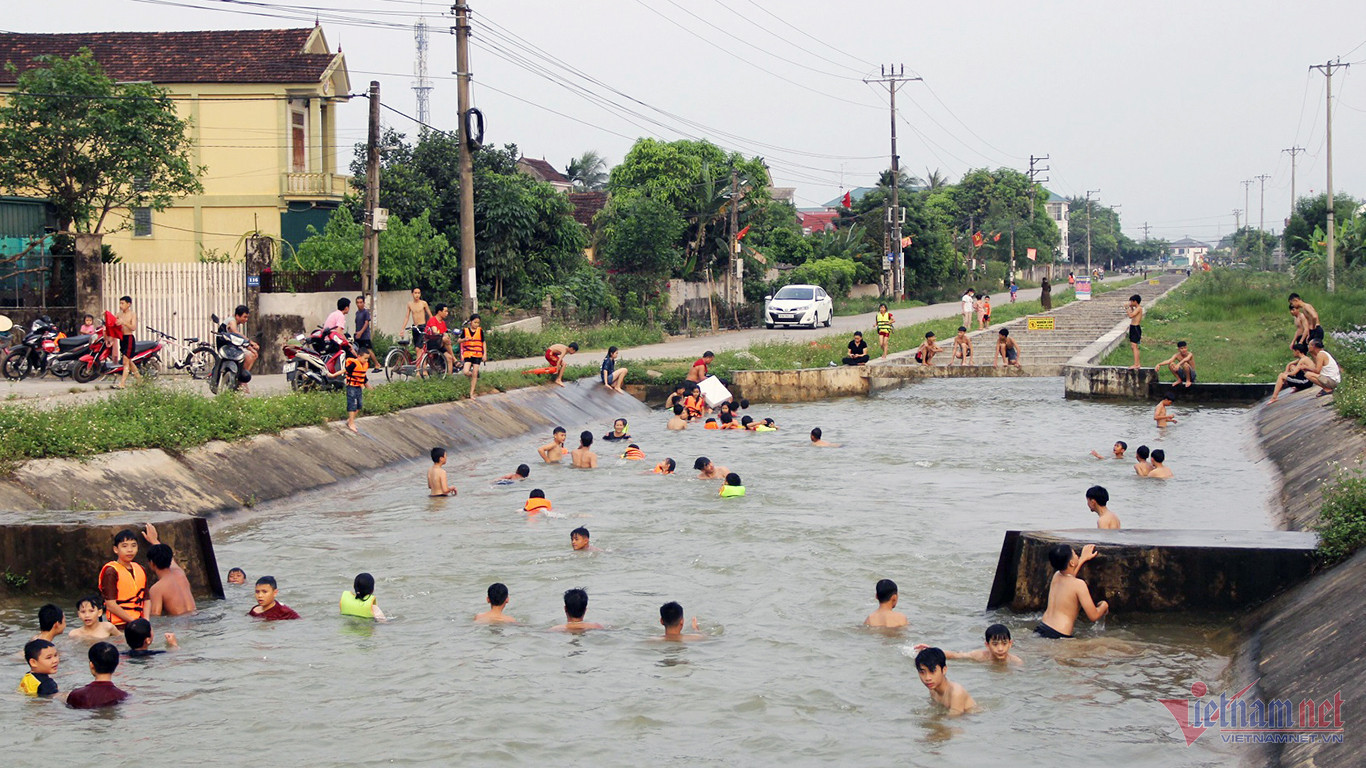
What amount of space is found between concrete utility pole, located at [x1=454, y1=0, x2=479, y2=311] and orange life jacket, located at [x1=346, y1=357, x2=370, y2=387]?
6515 mm

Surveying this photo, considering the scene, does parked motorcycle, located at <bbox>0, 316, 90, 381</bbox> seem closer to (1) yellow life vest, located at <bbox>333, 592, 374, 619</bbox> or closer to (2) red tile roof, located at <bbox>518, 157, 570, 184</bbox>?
(1) yellow life vest, located at <bbox>333, 592, 374, 619</bbox>

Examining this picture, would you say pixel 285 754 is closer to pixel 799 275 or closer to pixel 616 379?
pixel 616 379

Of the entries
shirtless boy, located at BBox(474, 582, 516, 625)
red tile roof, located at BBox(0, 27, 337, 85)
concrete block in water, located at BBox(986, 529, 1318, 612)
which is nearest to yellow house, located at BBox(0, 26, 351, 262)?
red tile roof, located at BBox(0, 27, 337, 85)

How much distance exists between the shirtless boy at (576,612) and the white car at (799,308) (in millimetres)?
35141

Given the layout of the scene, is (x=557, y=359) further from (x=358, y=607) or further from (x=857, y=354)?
(x=358, y=607)

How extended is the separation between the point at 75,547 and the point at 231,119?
30.7 metres

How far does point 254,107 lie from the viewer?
38844mm

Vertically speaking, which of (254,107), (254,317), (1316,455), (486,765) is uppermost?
(254,107)

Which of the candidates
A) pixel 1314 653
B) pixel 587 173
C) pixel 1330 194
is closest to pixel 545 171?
pixel 587 173

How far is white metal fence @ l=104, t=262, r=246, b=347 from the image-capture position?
2561cm

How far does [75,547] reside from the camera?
1112 centimetres

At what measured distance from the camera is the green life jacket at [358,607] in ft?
36.1

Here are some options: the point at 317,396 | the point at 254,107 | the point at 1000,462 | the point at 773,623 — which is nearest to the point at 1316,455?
the point at 1000,462

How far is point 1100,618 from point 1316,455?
305 inches
